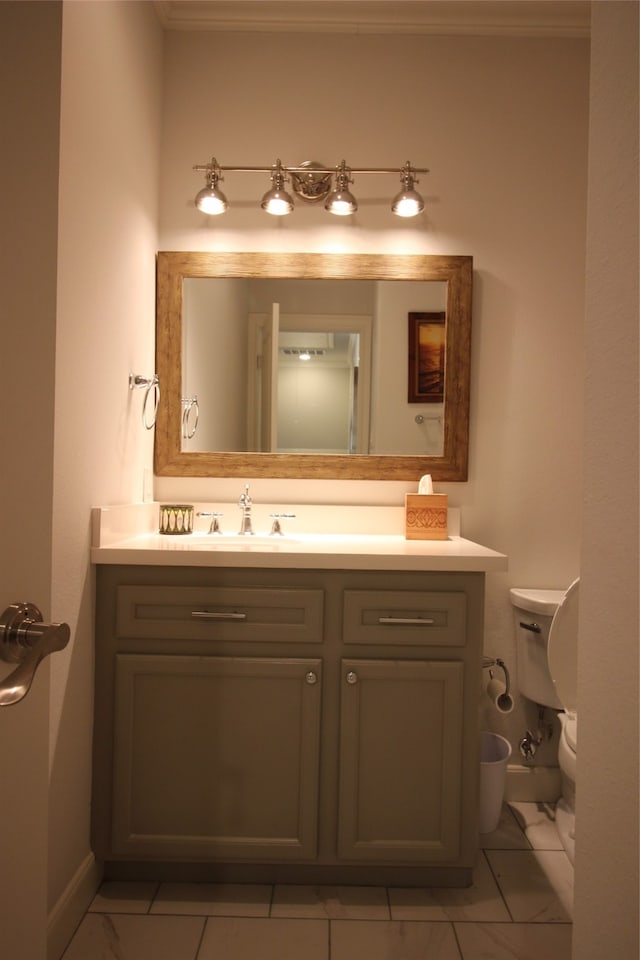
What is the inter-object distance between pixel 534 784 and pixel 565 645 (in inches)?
32.1

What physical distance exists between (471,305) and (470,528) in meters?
0.79

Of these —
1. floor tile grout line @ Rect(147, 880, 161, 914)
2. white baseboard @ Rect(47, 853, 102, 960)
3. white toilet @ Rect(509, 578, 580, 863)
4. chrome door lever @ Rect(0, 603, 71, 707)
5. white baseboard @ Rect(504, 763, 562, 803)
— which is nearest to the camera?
chrome door lever @ Rect(0, 603, 71, 707)

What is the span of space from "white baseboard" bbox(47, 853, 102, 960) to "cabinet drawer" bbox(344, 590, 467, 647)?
0.88m

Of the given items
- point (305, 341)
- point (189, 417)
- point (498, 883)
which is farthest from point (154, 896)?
point (305, 341)

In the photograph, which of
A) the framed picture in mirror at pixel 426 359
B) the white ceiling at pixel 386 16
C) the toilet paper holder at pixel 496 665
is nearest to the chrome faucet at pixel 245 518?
the framed picture in mirror at pixel 426 359

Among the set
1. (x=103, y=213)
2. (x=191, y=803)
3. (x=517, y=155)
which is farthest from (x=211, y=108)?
(x=191, y=803)

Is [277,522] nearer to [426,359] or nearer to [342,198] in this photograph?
[426,359]

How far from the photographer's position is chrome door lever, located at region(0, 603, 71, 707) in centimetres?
54

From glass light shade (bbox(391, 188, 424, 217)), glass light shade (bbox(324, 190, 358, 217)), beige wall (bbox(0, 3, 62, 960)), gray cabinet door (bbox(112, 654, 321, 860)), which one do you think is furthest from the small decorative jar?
beige wall (bbox(0, 3, 62, 960))

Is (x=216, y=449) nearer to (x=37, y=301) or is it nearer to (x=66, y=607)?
(x=66, y=607)

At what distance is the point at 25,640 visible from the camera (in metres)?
0.55

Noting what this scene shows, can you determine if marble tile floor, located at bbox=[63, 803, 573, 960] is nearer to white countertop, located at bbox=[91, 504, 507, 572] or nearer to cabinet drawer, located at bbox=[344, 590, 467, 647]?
cabinet drawer, located at bbox=[344, 590, 467, 647]

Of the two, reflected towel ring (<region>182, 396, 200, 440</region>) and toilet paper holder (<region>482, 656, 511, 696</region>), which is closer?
toilet paper holder (<region>482, 656, 511, 696</region>)

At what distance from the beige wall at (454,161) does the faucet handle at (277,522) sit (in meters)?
0.79
